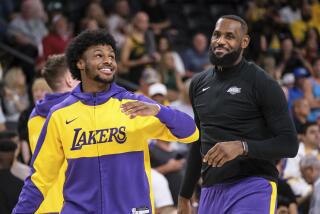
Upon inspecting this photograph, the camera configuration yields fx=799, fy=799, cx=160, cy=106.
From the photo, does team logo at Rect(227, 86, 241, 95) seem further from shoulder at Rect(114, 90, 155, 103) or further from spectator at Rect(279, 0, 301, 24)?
spectator at Rect(279, 0, 301, 24)

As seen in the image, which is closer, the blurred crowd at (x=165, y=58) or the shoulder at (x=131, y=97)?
the shoulder at (x=131, y=97)

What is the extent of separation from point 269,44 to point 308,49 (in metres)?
0.83

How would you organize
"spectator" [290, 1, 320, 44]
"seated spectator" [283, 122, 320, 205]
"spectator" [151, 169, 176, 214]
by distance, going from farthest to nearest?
"spectator" [290, 1, 320, 44]
"seated spectator" [283, 122, 320, 205]
"spectator" [151, 169, 176, 214]

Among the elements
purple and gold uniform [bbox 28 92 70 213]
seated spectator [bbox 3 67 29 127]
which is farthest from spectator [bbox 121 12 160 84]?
purple and gold uniform [bbox 28 92 70 213]

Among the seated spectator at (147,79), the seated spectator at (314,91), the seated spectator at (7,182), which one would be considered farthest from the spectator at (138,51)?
the seated spectator at (7,182)

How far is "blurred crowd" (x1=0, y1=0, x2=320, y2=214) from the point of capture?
8.80 m

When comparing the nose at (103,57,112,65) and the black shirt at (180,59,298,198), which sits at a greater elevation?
the nose at (103,57,112,65)

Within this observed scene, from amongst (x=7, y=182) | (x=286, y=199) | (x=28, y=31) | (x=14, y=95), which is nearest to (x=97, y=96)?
(x=7, y=182)

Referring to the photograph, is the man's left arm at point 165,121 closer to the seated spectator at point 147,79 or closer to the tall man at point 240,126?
the tall man at point 240,126

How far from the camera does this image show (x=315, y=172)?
930 cm

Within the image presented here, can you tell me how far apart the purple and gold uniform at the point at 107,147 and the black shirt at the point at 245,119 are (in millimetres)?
727

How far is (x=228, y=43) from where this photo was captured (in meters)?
5.54

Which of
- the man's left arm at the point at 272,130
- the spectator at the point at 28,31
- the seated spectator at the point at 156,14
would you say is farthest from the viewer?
the seated spectator at the point at 156,14

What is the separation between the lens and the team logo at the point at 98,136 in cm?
462
